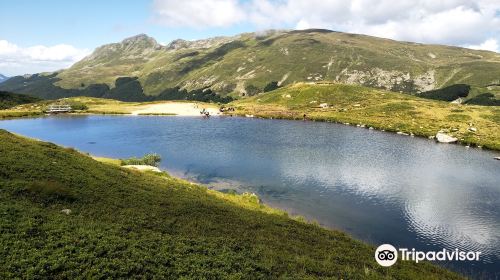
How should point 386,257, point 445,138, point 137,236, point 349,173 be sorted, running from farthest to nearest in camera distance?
point 445,138 → point 349,173 → point 386,257 → point 137,236

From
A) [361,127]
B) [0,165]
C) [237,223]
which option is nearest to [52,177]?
[0,165]

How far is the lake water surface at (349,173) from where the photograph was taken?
59.7 m

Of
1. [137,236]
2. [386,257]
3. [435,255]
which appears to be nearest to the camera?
[137,236]

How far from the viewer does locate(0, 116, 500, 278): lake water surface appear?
196 feet

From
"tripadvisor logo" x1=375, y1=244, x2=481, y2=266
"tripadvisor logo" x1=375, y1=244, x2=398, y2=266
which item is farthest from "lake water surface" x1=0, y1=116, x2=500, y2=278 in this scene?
"tripadvisor logo" x1=375, y1=244, x2=398, y2=266

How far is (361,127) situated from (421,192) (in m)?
105

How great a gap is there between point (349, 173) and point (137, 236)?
69499 mm

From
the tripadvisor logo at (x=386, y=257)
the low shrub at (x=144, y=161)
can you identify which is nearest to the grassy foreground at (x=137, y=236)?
the tripadvisor logo at (x=386, y=257)

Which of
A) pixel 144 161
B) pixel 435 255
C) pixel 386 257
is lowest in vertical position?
pixel 435 255

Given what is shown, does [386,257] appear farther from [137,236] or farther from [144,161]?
[144,161]

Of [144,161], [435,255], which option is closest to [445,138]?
[435,255]

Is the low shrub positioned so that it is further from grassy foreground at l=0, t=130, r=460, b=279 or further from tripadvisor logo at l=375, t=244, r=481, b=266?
tripadvisor logo at l=375, t=244, r=481, b=266

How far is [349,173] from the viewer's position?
92688mm

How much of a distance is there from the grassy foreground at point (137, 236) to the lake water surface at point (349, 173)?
54.4ft
